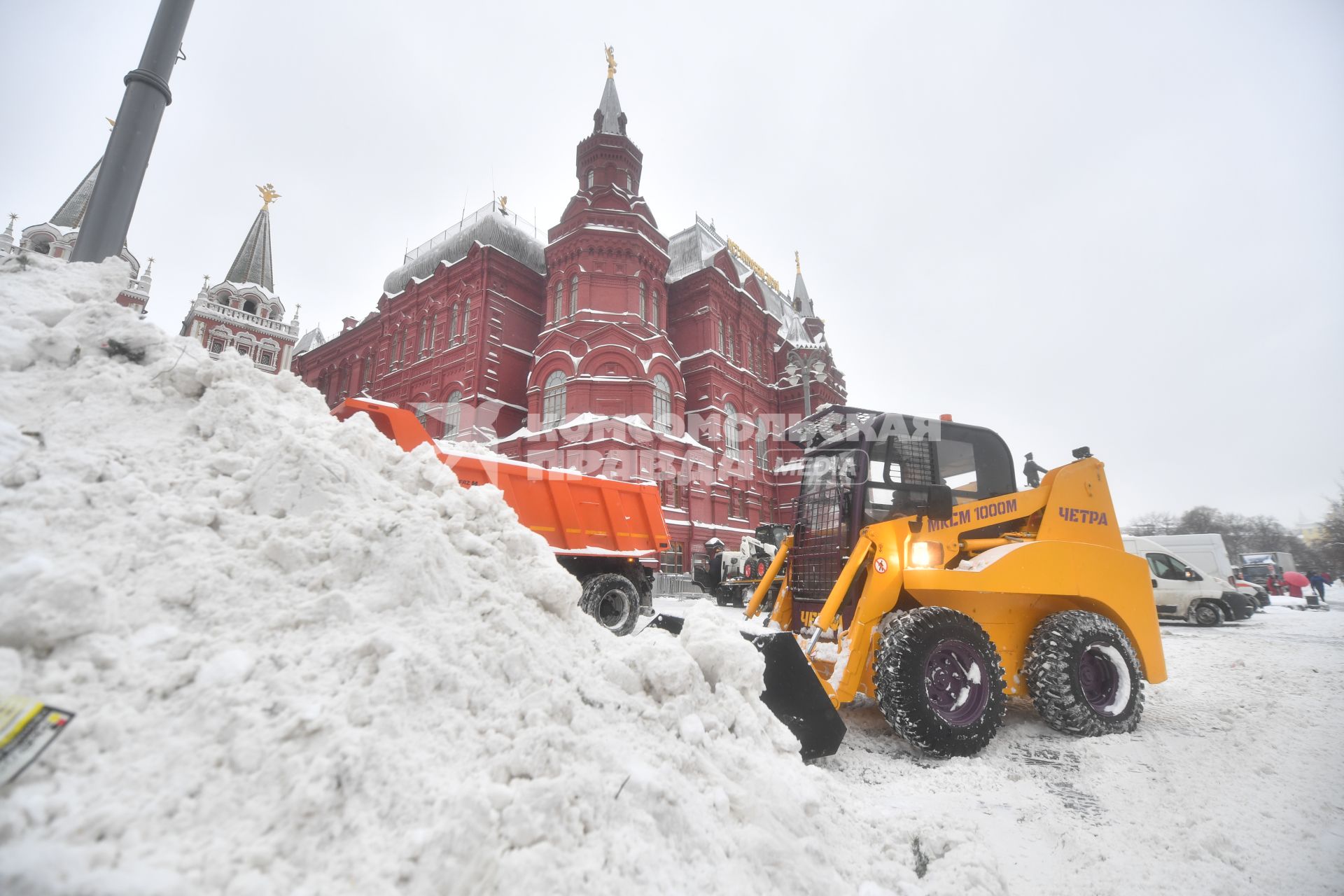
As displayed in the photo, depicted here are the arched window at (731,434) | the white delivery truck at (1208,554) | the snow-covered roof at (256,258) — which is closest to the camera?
the white delivery truck at (1208,554)

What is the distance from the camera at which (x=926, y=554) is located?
14.6 feet

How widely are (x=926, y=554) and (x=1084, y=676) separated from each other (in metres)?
1.98

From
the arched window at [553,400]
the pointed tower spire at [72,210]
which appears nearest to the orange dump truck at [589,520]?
the arched window at [553,400]

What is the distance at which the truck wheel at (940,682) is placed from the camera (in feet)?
12.6

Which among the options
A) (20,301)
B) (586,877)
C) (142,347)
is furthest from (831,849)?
(20,301)

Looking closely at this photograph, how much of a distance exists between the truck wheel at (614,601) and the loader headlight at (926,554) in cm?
571

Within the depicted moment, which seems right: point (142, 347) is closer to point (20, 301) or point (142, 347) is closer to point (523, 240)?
point (20, 301)

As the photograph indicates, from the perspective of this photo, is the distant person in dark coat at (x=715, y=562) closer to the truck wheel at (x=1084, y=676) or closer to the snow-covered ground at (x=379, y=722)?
the truck wheel at (x=1084, y=676)

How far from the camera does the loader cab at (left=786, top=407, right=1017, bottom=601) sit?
503cm

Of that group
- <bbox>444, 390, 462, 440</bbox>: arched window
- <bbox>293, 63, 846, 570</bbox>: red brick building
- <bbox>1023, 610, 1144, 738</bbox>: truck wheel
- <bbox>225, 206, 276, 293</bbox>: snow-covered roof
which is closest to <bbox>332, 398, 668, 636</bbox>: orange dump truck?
<bbox>1023, 610, 1144, 738</bbox>: truck wheel

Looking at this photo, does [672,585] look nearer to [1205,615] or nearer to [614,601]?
[614,601]

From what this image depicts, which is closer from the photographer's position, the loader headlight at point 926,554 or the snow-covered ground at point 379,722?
the snow-covered ground at point 379,722

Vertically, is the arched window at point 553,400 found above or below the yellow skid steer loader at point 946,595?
above

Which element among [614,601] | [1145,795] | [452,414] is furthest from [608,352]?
[1145,795]
